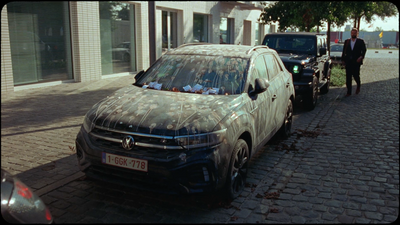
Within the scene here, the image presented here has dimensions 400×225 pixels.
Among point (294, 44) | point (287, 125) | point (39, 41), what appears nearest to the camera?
point (287, 125)

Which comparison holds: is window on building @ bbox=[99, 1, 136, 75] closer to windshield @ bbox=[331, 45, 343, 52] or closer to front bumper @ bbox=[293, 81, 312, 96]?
front bumper @ bbox=[293, 81, 312, 96]

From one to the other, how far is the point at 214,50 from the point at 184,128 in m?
2.08

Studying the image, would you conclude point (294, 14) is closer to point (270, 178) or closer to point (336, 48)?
point (336, 48)

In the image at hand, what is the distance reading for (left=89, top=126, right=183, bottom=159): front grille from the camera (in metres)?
3.55

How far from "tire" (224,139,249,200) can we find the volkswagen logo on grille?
105 cm

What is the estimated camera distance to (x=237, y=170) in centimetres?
412

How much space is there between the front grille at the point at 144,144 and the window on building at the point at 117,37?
10.7 m

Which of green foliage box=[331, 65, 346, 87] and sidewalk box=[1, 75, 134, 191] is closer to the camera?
sidewalk box=[1, 75, 134, 191]

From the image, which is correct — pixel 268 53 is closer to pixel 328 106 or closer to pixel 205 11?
pixel 328 106

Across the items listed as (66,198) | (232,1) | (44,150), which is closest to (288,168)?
(66,198)

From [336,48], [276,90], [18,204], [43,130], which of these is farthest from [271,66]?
[336,48]

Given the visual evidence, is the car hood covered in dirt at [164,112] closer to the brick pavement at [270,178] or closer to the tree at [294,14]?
the brick pavement at [270,178]

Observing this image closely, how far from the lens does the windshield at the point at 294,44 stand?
10539 mm

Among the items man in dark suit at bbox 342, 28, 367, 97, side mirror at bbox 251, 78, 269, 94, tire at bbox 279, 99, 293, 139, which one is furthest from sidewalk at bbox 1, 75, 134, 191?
man in dark suit at bbox 342, 28, 367, 97
